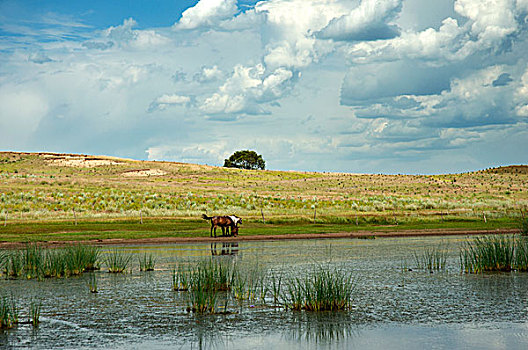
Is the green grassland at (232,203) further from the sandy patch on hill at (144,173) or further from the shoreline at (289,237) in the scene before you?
the shoreline at (289,237)

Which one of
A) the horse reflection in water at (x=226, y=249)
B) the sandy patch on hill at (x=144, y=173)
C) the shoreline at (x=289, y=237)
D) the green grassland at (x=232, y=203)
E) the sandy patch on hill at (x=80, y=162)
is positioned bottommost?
the horse reflection in water at (x=226, y=249)

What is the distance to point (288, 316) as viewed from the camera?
45.1 feet

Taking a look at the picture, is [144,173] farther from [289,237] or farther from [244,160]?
[289,237]

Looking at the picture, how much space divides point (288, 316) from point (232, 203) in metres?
55.2

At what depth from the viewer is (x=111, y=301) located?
15.9 metres

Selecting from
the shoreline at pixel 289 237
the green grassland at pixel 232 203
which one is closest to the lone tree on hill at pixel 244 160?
the green grassland at pixel 232 203

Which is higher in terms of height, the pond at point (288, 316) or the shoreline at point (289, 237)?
the shoreline at point (289, 237)

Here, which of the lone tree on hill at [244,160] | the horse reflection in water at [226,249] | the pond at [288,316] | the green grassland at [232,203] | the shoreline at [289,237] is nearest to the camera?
the pond at [288,316]

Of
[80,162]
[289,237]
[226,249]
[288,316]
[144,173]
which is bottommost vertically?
[288,316]

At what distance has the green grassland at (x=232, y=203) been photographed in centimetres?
4416

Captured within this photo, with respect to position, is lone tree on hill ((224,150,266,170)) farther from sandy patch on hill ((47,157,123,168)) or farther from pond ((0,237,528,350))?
pond ((0,237,528,350))

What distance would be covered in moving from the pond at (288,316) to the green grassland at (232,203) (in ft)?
64.0

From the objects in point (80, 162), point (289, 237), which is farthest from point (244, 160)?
point (289, 237)

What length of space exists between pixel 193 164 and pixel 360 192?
198ft
